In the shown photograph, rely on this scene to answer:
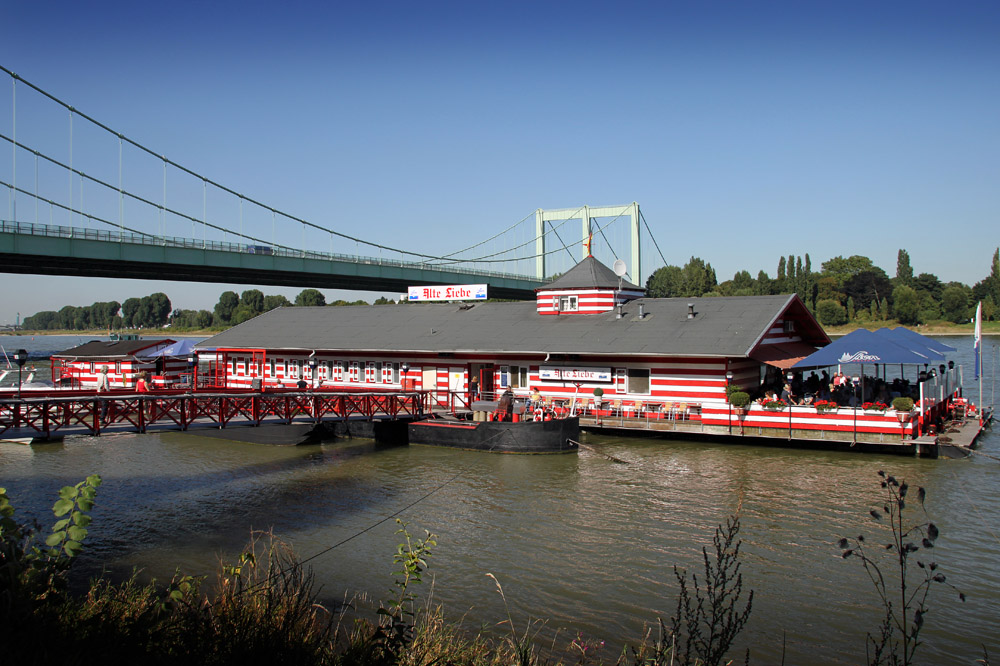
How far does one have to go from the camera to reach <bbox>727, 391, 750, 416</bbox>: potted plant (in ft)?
87.2

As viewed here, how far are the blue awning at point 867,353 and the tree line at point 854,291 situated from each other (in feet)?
297

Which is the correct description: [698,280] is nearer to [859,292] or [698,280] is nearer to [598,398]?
[859,292]

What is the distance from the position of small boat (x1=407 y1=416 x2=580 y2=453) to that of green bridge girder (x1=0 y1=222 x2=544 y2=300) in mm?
38758

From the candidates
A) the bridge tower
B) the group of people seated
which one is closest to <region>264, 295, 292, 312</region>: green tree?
the bridge tower

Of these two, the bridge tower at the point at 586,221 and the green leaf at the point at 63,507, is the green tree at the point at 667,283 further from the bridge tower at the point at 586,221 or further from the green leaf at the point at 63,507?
the green leaf at the point at 63,507

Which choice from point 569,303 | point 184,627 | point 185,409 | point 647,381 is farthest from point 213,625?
point 569,303

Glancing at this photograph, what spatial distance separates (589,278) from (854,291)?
107590mm

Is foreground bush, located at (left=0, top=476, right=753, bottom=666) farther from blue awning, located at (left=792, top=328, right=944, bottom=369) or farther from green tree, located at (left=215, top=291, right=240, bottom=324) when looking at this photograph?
green tree, located at (left=215, top=291, right=240, bottom=324)

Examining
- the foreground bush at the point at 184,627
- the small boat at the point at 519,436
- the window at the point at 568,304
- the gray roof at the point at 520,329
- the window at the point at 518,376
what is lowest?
the small boat at the point at 519,436

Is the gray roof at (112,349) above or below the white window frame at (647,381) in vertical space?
above

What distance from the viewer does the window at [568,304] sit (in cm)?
3578

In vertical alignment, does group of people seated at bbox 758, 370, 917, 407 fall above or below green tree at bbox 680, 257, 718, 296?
below

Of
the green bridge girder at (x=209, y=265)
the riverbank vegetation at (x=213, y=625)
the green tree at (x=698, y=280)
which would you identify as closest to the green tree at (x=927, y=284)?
the green tree at (x=698, y=280)

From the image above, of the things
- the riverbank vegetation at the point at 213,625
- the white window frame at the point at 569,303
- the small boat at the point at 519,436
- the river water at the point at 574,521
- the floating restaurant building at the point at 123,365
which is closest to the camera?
the riverbank vegetation at the point at 213,625
